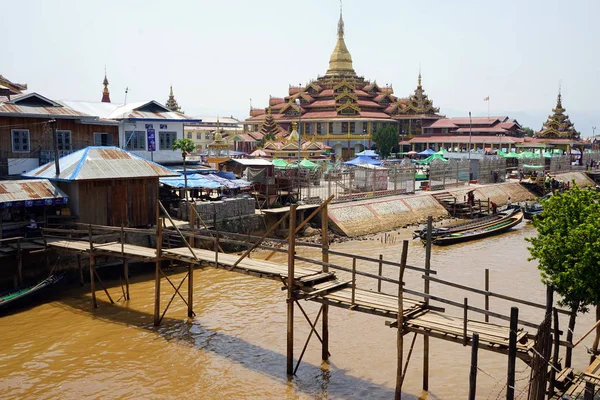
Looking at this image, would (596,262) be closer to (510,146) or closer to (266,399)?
(266,399)

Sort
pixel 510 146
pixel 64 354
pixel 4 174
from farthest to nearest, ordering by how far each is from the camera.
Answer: pixel 510 146
pixel 4 174
pixel 64 354

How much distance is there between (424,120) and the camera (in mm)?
83625

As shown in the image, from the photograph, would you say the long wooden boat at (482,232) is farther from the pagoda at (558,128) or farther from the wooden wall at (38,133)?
the pagoda at (558,128)

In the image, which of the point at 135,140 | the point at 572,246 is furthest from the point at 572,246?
the point at 135,140

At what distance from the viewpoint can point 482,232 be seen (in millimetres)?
35375

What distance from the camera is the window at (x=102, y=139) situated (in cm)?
Result: 3238

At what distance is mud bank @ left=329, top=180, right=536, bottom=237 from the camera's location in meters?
35.3

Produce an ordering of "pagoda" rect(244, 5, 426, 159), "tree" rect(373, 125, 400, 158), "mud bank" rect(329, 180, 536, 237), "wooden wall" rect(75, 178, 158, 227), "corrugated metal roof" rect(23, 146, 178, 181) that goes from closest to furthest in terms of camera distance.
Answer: "corrugated metal roof" rect(23, 146, 178, 181)
"wooden wall" rect(75, 178, 158, 227)
"mud bank" rect(329, 180, 536, 237)
"tree" rect(373, 125, 400, 158)
"pagoda" rect(244, 5, 426, 159)

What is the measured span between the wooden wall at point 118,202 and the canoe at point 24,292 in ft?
12.6

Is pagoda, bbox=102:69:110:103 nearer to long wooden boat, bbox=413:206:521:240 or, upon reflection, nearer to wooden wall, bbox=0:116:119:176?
wooden wall, bbox=0:116:119:176

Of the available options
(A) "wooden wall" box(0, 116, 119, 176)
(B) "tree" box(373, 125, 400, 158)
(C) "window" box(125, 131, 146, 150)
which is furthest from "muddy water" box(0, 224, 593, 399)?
(B) "tree" box(373, 125, 400, 158)

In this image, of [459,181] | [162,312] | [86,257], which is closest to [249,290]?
[162,312]

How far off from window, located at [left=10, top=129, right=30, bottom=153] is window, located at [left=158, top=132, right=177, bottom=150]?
861 cm

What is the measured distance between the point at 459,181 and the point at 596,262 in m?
40.4
